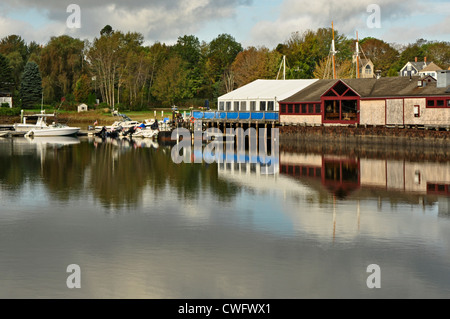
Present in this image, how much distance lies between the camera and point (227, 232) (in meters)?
22.9

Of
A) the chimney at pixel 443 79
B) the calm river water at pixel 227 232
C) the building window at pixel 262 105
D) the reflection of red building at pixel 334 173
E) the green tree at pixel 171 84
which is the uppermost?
the green tree at pixel 171 84

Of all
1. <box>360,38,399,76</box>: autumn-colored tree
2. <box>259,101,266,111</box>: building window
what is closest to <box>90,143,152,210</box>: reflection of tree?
<box>259,101,266,111</box>: building window

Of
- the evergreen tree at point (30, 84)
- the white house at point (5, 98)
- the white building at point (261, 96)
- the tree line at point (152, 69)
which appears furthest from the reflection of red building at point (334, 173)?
the white house at point (5, 98)

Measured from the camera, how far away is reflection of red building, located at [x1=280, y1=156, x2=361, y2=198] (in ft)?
113

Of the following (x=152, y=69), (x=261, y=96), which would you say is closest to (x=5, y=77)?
(x=152, y=69)

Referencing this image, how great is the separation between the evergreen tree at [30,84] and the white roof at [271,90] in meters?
53.5

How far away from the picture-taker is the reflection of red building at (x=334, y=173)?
1362 inches

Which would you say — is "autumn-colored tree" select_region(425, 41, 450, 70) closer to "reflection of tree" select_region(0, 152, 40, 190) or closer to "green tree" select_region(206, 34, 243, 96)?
"green tree" select_region(206, 34, 243, 96)

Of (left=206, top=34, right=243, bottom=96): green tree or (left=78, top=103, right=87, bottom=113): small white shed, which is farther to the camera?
(left=206, top=34, right=243, bottom=96): green tree

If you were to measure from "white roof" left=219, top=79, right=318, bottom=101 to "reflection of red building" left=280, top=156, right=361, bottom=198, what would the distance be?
27.6 metres

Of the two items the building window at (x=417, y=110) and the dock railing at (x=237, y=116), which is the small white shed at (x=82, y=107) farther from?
the building window at (x=417, y=110)

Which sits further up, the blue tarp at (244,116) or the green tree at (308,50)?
the green tree at (308,50)

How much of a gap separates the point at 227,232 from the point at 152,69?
368 feet
